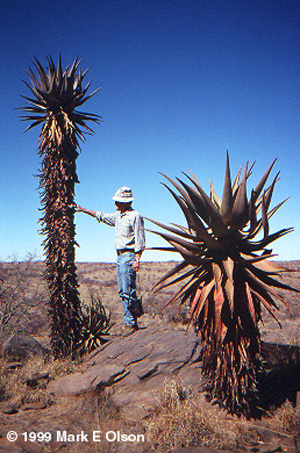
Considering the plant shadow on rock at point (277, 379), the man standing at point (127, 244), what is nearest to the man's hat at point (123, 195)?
the man standing at point (127, 244)

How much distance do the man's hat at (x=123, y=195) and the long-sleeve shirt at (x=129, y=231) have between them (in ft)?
0.81

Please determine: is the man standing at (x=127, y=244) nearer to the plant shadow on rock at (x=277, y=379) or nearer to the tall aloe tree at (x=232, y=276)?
the tall aloe tree at (x=232, y=276)

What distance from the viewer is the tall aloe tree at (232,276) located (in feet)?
12.1

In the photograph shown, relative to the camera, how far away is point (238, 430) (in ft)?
11.5

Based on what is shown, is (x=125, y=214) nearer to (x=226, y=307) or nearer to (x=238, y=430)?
(x=226, y=307)

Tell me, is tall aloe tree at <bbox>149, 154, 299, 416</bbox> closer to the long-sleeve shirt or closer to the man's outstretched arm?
the long-sleeve shirt

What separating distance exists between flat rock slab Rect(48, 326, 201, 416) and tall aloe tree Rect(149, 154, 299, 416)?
1.05 meters

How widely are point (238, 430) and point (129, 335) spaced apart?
3.10 metres

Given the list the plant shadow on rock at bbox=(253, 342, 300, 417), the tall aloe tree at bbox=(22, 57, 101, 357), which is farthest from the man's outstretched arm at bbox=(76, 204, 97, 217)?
the plant shadow on rock at bbox=(253, 342, 300, 417)

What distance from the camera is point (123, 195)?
640 cm

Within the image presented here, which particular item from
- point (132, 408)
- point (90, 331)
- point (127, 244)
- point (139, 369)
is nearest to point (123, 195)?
point (127, 244)

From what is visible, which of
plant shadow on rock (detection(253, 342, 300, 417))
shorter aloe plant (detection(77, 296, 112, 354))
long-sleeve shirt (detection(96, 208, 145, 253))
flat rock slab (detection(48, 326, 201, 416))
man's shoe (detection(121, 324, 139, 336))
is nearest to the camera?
plant shadow on rock (detection(253, 342, 300, 417))

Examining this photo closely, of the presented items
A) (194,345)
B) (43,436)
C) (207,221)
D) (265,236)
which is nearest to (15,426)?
(43,436)

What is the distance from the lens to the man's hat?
635cm
